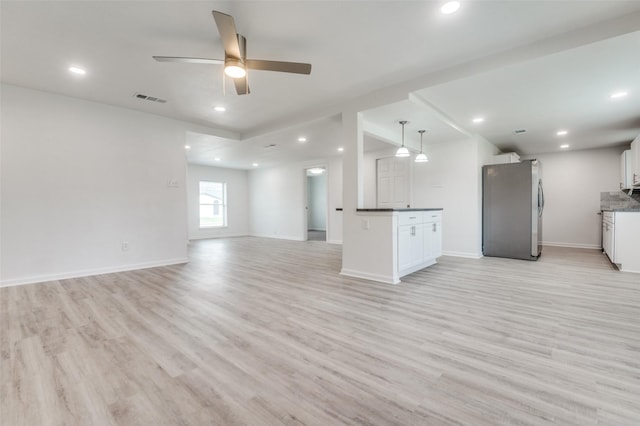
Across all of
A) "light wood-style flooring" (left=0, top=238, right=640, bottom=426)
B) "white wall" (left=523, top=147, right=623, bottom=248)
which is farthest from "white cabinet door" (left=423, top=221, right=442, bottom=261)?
"white wall" (left=523, top=147, right=623, bottom=248)

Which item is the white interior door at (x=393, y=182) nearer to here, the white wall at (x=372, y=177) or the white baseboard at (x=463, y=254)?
the white wall at (x=372, y=177)

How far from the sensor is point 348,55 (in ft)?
9.94

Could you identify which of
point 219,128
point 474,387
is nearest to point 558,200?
point 474,387

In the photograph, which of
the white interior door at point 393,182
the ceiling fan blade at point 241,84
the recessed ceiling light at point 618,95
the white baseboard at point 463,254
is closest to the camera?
the ceiling fan blade at point 241,84

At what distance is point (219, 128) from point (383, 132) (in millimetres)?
3351

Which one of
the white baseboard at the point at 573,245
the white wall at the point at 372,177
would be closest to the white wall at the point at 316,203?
the white wall at the point at 372,177

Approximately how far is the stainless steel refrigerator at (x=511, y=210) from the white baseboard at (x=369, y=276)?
311 cm

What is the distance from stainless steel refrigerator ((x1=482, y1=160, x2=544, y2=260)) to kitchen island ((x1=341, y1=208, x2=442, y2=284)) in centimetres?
215

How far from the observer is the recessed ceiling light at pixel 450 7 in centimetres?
224

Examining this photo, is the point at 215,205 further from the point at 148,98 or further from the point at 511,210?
the point at 511,210

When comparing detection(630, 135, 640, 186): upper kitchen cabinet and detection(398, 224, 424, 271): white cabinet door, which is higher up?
detection(630, 135, 640, 186): upper kitchen cabinet

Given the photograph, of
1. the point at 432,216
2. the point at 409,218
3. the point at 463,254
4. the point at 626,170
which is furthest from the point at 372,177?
the point at 626,170

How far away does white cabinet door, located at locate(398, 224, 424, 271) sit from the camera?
3.86 metres

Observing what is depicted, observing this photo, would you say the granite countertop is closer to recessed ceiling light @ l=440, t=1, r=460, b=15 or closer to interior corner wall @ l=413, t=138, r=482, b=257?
interior corner wall @ l=413, t=138, r=482, b=257
